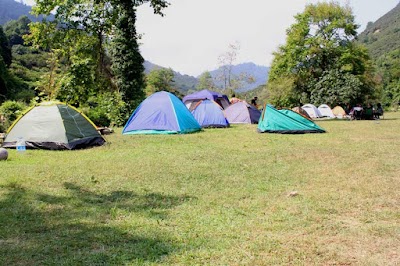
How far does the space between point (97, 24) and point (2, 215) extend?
1837 cm

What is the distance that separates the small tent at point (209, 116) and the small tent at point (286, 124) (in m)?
3.11

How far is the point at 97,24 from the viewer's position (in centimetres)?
2073

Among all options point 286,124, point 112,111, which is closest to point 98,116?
point 112,111

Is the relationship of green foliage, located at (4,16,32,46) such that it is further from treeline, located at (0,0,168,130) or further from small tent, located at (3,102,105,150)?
small tent, located at (3,102,105,150)

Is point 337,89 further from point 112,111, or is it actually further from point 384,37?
point 384,37

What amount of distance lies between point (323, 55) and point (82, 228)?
1261 inches

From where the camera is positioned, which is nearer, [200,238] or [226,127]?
[200,238]

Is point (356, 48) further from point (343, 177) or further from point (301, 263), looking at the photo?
point (301, 263)

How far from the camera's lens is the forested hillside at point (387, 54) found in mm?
71375

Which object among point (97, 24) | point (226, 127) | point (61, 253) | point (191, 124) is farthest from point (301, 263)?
point (97, 24)

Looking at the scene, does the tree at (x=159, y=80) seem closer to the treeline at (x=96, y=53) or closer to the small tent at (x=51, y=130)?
the treeline at (x=96, y=53)

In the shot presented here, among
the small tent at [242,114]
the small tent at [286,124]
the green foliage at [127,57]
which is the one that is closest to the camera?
the small tent at [286,124]

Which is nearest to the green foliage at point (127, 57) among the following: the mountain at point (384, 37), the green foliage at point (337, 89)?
the green foliage at point (337, 89)

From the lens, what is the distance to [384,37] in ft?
376
